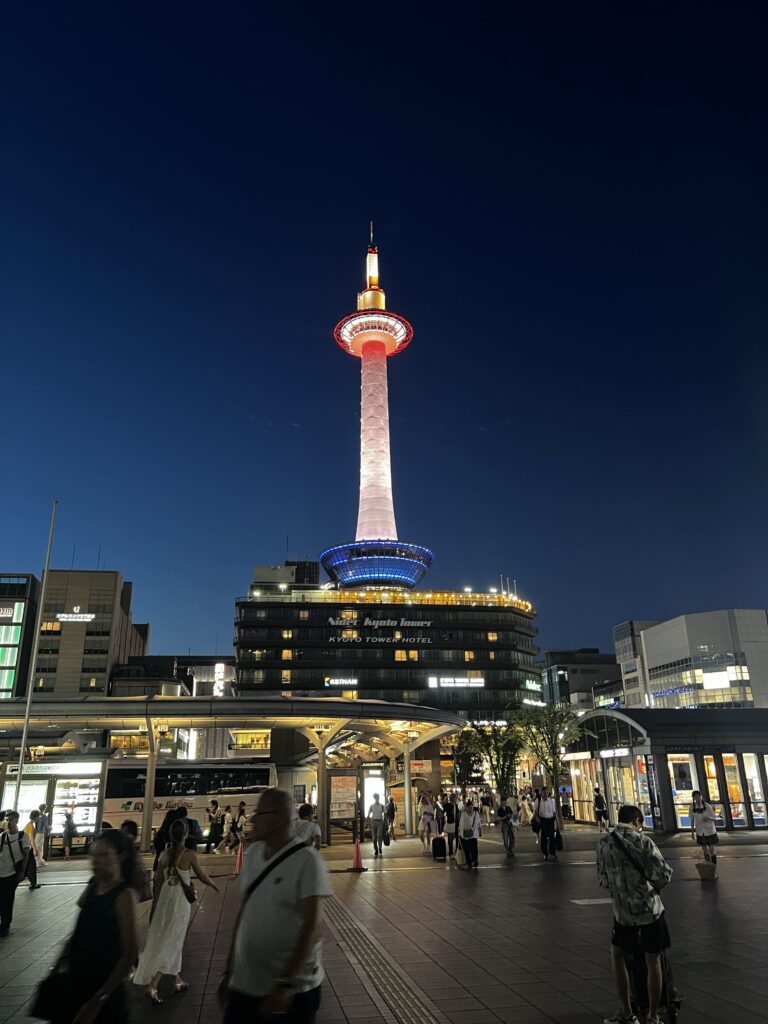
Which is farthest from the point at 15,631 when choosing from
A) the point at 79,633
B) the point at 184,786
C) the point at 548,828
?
the point at 548,828

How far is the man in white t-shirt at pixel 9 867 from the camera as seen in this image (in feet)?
36.2

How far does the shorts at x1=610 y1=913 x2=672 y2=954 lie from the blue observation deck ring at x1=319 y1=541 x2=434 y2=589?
112753 millimetres

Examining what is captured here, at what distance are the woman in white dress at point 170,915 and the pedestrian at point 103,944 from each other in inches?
148

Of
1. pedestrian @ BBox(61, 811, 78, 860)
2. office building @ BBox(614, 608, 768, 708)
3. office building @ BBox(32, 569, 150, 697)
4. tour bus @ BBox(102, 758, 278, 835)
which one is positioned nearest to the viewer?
pedestrian @ BBox(61, 811, 78, 860)

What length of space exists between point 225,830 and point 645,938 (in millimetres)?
24145

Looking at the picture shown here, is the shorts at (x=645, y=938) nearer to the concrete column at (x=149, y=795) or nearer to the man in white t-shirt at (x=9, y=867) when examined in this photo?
the man in white t-shirt at (x=9, y=867)

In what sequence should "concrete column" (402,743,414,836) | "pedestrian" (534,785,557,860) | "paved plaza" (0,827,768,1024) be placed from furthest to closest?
"concrete column" (402,743,414,836) < "pedestrian" (534,785,557,860) < "paved plaza" (0,827,768,1024)

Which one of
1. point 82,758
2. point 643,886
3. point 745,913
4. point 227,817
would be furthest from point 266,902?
point 227,817

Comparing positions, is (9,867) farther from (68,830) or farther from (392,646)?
(392,646)

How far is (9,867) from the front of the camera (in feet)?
36.4

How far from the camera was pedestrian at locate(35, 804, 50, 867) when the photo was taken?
2226cm

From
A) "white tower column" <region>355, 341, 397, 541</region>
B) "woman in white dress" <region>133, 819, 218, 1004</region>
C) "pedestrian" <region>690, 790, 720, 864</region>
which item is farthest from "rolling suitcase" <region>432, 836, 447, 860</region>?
"white tower column" <region>355, 341, 397, 541</region>

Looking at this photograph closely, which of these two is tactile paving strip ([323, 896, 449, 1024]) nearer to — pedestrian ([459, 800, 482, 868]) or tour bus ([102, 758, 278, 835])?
pedestrian ([459, 800, 482, 868])

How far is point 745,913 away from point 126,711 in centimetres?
2048
